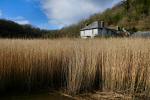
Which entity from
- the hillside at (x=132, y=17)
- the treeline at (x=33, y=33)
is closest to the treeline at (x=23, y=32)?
the treeline at (x=33, y=33)

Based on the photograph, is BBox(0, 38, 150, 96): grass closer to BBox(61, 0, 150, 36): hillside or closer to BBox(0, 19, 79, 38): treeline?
BBox(0, 19, 79, 38): treeline

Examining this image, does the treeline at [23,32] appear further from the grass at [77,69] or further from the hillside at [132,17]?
the hillside at [132,17]

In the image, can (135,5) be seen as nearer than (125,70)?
No

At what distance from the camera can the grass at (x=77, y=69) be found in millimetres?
5586

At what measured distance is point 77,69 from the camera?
5699 millimetres

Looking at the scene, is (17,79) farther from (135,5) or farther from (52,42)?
(135,5)

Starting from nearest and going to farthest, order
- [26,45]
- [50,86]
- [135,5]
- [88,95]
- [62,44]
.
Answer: [88,95]
[50,86]
[26,45]
[62,44]
[135,5]

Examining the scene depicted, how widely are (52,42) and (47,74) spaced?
1368 millimetres

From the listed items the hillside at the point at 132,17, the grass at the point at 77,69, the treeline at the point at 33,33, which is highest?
the hillside at the point at 132,17

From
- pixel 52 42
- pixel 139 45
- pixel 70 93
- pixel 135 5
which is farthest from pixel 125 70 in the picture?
pixel 135 5

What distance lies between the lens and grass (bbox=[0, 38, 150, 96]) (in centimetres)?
559

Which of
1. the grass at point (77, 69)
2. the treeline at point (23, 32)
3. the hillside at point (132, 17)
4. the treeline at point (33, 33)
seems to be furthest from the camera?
the hillside at point (132, 17)

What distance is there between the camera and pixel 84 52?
236 inches

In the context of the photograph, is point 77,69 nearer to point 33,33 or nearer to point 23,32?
point 33,33
